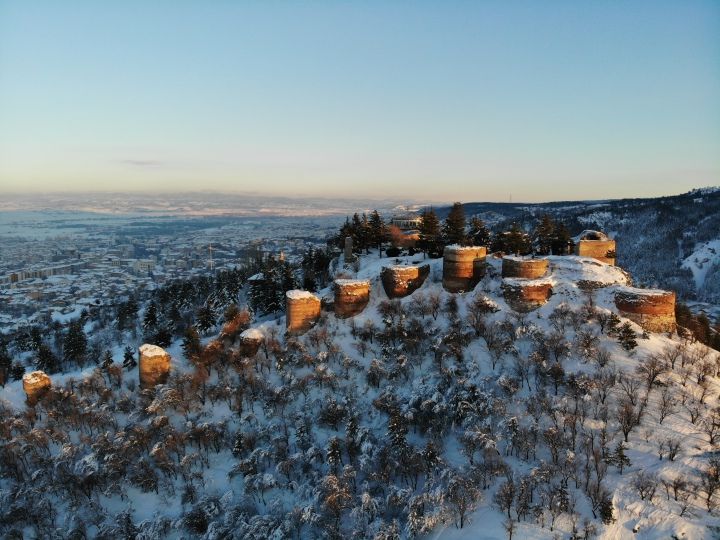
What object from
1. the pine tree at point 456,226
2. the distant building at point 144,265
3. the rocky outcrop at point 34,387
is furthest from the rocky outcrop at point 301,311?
the distant building at point 144,265

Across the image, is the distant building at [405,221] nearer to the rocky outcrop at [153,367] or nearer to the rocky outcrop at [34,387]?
the rocky outcrop at [153,367]

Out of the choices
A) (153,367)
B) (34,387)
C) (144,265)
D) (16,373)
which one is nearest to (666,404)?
(153,367)

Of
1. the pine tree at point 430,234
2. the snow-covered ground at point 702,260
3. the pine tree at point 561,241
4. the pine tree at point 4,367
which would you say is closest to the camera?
the pine tree at point 4,367

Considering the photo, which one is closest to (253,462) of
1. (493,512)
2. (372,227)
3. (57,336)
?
(493,512)

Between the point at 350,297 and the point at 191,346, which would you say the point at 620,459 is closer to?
the point at 350,297

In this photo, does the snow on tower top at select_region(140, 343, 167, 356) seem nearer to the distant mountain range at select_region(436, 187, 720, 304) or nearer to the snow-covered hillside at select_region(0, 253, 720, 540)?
the snow-covered hillside at select_region(0, 253, 720, 540)

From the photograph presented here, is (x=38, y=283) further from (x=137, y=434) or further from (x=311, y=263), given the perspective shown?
(x=137, y=434)

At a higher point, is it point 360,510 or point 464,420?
point 464,420

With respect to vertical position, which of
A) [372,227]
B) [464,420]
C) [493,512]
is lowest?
[493,512]
